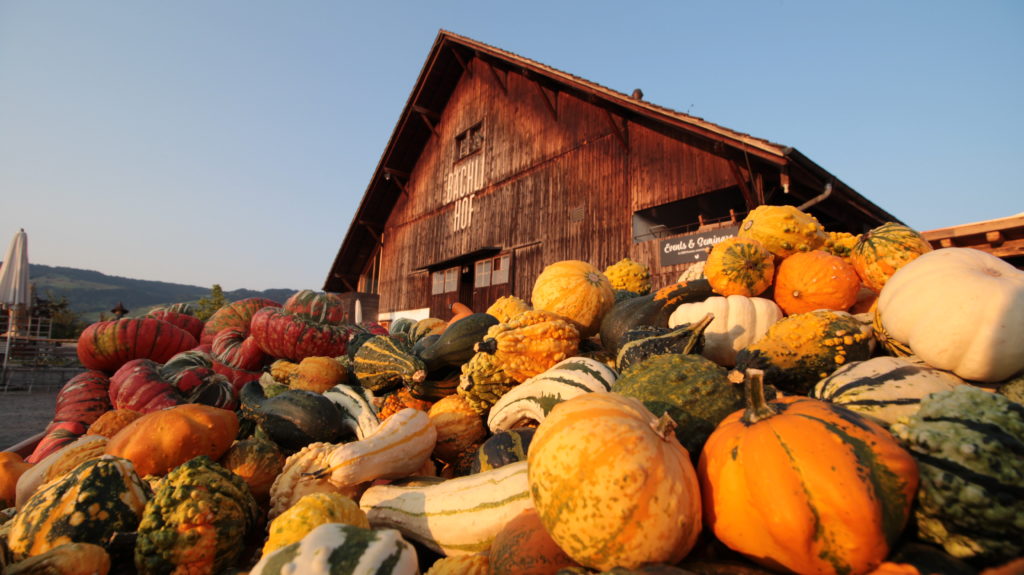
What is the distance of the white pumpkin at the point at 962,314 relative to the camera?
157 cm

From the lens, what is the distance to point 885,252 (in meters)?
2.44

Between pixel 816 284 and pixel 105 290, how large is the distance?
168 meters

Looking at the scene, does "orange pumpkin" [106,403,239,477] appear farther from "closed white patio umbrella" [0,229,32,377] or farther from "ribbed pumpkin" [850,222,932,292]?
"closed white patio umbrella" [0,229,32,377]

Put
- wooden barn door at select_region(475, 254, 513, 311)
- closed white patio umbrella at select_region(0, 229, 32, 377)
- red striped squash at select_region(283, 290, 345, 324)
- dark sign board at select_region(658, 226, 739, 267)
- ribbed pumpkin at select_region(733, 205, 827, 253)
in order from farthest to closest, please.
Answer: closed white patio umbrella at select_region(0, 229, 32, 377) → wooden barn door at select_region(475, 254, 513, 311) → dark sign board at select_region(658, 226, 739, 267) → red striped squash at select_region(283, 290, 345, 324) → ribbed pumpkin at select_region(733, 205, 827, 253)

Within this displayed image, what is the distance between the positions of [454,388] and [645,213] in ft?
31.4

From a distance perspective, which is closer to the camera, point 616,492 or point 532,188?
point 616,492

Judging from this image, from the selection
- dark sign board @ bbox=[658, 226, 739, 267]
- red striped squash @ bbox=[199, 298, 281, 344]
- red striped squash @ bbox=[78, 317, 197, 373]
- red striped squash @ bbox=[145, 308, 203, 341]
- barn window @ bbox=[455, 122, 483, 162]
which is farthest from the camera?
barn window @ bbox=[455, 122, 483, 162]

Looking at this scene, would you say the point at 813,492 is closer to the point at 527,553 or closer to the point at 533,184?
the point at 527,553

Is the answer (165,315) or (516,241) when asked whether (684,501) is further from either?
(516,241)

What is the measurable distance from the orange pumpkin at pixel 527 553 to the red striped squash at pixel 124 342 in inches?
183

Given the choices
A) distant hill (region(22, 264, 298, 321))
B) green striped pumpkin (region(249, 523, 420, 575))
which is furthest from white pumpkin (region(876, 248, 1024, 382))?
distant hill (region(22, 264, 298, 321))

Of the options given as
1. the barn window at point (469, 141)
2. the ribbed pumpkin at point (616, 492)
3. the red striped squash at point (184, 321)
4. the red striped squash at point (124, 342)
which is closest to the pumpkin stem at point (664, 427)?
the ribbed pumpkin at point (616, 492)

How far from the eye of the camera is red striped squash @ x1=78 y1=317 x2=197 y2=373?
167 inches

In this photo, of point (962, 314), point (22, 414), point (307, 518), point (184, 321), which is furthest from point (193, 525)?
point (22, 414)
